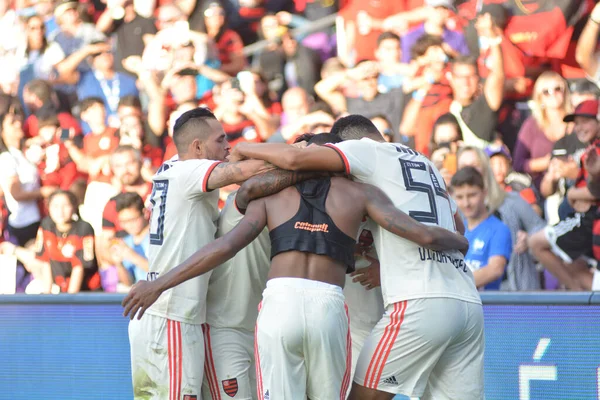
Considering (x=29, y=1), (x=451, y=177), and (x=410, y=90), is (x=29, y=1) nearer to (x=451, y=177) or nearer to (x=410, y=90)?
(x=410, y=90)

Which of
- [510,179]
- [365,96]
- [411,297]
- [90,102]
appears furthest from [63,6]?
[411,297]

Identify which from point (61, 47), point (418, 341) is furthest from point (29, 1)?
point (418, 341)

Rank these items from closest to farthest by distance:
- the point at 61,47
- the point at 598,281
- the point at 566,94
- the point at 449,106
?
the point at 598,281 → the point at 566,94 → the point at 449,106 → the point at 61,47

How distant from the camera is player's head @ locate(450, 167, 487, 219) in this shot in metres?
7.54

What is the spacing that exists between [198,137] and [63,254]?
16.2ft

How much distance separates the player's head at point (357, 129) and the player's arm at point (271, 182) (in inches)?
21.3

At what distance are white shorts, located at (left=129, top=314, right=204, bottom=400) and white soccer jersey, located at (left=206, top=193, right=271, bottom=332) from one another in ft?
0.70

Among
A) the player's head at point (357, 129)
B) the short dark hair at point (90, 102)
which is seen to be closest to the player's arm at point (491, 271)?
the player's head at point (357, 129)

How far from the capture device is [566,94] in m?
8.13

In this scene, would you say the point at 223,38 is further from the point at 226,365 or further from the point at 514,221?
the point at 226,365

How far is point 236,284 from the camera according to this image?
5.59 meters

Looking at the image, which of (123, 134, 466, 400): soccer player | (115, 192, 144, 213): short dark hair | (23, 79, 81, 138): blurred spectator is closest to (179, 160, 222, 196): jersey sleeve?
(123, 134, 466, 400): soccer player

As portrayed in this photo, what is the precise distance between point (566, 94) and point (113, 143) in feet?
17.0

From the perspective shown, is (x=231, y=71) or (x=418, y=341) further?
(x=231, y=71)
